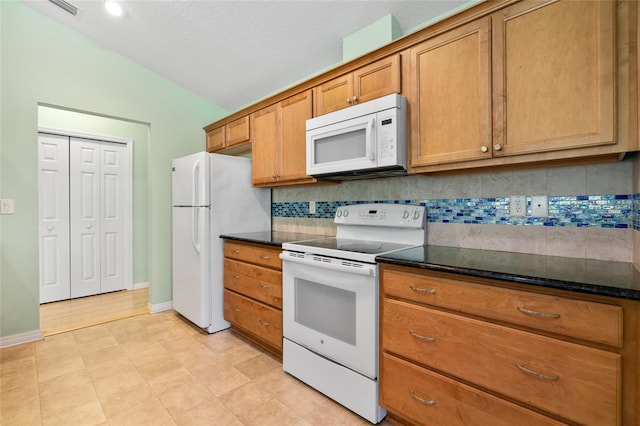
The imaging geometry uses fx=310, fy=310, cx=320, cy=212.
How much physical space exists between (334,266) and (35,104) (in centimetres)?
310

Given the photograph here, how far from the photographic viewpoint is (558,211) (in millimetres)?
1567

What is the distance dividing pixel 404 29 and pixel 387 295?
1.92 m

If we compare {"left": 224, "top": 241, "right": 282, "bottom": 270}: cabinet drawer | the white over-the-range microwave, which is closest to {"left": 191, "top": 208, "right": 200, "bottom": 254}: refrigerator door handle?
{"left": 224, "top": 241, "right": 282, "bottom": 270}: cabinet drawer

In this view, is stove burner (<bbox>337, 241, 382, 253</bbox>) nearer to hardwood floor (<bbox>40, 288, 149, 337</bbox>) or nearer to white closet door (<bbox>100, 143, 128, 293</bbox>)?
hardwood floor (<bbox>40, 288, 149, 337</bbox>)

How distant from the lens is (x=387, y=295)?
159 cm

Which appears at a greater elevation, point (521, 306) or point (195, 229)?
point (195, 229)

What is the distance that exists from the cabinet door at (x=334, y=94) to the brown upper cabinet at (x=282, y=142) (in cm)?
10

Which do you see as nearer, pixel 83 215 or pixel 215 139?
pixel 215 139

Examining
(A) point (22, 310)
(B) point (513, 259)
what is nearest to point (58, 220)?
(A) point (22, 310)

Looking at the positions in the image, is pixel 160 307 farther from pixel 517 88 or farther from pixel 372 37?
pixel 517 88

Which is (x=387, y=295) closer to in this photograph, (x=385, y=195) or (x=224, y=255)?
(x=385, y=195)

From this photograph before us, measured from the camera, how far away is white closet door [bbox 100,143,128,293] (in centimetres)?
419

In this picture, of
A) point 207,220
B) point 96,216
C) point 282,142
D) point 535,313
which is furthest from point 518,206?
point 96,216

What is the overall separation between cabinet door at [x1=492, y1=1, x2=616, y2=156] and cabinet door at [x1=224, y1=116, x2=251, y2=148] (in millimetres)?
2229
